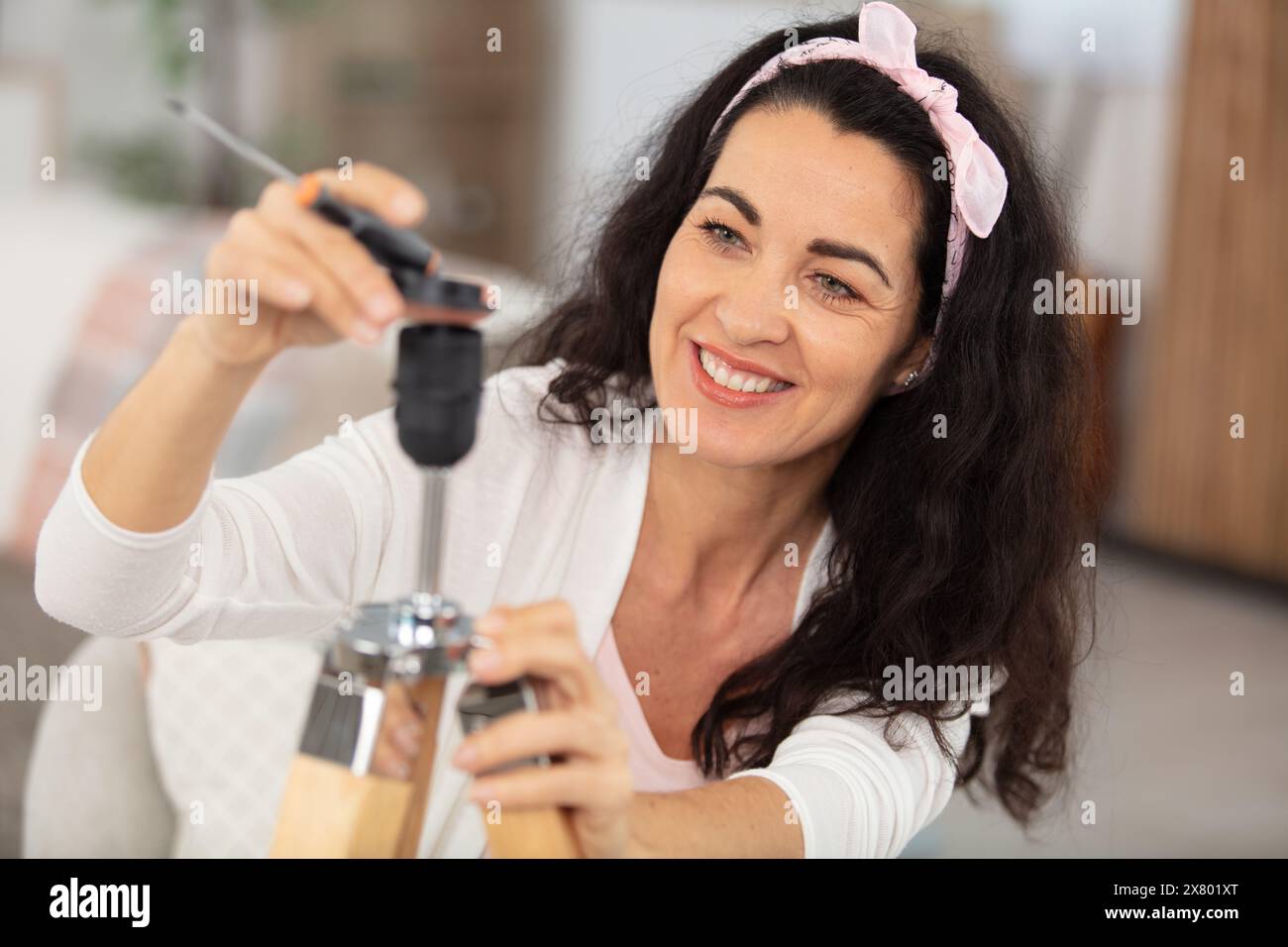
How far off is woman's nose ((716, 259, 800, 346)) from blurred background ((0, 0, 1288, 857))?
0.47 m

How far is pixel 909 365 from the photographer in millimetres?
1576

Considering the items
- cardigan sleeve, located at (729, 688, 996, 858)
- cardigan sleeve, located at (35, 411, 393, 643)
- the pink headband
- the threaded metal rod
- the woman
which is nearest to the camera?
the threaded metal rod

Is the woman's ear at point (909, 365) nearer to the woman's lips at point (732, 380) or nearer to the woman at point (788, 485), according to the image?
the woman at point (788, 485)

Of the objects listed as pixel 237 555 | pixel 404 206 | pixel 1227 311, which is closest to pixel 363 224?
pixel 404 206

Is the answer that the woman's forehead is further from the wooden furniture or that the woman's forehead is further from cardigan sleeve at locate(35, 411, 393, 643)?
the wooden furniture

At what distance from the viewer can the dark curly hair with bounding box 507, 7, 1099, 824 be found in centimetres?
146

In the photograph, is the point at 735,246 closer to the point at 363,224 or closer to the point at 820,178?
the point at 820,178

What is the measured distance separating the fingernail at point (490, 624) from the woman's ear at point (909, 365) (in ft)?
3.04

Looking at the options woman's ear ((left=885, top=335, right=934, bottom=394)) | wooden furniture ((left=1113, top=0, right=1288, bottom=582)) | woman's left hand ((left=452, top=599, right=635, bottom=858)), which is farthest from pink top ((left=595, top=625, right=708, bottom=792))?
wooden furniture ((left=1113, top=0, right=1288, bottom=582))

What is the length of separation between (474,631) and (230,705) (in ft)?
3.92

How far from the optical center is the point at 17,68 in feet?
17.5

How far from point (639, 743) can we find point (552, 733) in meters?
0.84

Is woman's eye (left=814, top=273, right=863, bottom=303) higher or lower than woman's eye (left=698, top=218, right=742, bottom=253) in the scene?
lower
